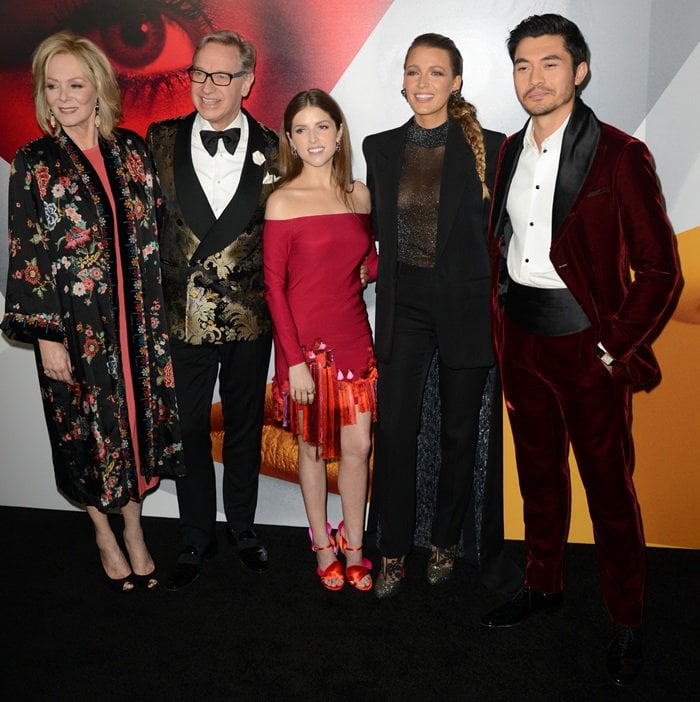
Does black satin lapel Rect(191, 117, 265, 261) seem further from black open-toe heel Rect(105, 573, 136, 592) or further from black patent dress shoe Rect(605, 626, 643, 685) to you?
black patent dress shoe Rect(605, 626, 643, 685)

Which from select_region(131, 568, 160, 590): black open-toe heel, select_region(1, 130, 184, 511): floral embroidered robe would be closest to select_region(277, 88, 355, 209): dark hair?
select_region(1, 130, 184, 511): floral embroidered robe

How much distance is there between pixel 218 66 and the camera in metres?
2.51

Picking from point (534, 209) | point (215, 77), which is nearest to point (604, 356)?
point (534, 209)

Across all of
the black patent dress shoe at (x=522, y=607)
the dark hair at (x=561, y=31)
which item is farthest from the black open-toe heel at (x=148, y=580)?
the dark hair at (x=561, y=31)

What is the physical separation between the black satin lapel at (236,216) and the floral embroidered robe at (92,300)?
179 millimetres

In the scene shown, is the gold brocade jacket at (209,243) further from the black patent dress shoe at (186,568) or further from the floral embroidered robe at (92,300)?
the black patent dress shoe at (186,568)

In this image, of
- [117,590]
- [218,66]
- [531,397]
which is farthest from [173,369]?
[531,397]

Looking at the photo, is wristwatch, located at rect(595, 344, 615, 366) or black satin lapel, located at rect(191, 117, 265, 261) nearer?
wristwatch, located at rect(595, 344, 615, 366)

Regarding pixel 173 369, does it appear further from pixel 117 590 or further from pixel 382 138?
pixel 382 138

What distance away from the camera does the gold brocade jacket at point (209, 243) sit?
2545mm

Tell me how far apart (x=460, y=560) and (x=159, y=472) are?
1203 mm

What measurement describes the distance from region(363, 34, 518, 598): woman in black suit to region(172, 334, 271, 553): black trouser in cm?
50

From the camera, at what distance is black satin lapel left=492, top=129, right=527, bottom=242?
2.31 metres

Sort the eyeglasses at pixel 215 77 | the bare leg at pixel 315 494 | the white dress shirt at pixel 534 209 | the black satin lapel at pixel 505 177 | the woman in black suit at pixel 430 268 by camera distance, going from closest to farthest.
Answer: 1. the white dress shirt at pixel 534 209
2. the black satin lapel at pixel 505 177
3. the woman in black suit at pixel 430 268
4. the eyeglasses at pixel 215 77
5. the bare leg at pixel 315 494
